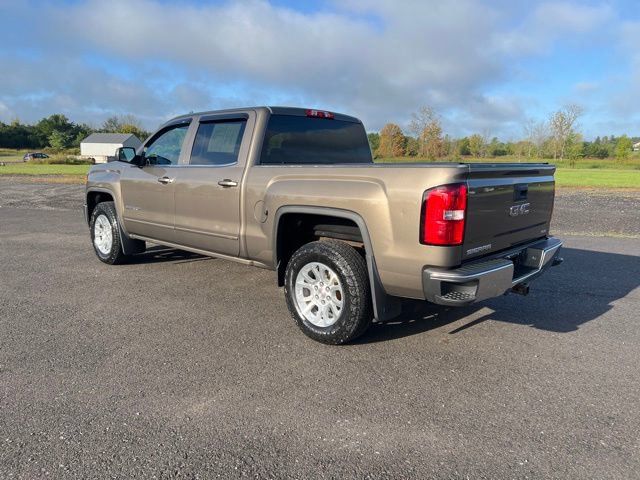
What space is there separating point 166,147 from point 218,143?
1.06m

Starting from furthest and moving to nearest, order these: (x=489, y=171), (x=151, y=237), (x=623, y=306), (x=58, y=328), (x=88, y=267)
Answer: (x=88, y=267), (x=151, y=237), (x=623, y=306), (x=58, y=328), (x=489, y=171)

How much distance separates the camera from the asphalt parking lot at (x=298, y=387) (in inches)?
98.4

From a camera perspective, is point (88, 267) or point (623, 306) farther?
point (88, 267)

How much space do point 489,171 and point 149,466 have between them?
113 inches

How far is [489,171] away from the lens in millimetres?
3465

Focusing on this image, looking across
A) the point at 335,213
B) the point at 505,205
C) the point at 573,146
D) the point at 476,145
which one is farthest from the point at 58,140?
the point at 505,205

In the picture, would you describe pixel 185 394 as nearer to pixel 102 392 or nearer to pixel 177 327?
pixel 102 392

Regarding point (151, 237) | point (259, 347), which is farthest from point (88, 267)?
point (259, 347)

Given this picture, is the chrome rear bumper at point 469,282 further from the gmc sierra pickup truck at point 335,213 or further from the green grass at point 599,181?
the green grass at point 599,181

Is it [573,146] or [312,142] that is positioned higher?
[573,146]

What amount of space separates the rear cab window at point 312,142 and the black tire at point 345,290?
1205mm

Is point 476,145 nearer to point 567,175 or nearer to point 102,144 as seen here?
point 567,175

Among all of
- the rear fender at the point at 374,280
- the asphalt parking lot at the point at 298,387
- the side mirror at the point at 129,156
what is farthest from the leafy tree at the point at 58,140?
the rear fender at the point at 374,280

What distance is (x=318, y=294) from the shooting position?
13.3ft
